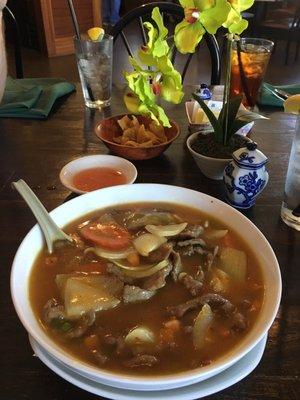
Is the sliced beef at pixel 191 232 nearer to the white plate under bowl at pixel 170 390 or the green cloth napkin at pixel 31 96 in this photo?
the white plate under bowl at pixel 170 390

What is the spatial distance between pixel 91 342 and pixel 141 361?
100mm

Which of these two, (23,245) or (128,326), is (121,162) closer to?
(23,245)

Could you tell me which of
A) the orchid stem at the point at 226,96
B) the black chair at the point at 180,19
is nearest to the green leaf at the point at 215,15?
the orchid stem at the point at 226,96

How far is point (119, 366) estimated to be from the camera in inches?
26.6

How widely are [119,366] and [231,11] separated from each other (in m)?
0.87

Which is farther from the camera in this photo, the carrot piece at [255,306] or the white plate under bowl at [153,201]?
the carrot piece at [255,306]

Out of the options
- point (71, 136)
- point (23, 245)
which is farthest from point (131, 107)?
point (23, 245)

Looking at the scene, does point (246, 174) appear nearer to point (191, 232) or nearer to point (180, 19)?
point (191, 232)

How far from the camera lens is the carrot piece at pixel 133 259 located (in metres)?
0.86

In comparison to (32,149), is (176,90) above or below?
above

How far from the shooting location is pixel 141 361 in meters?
0.67

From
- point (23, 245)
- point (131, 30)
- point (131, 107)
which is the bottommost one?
point (131, 30)

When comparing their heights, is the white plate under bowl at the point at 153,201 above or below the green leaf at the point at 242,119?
below

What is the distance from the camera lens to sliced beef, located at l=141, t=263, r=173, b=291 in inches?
31.9
